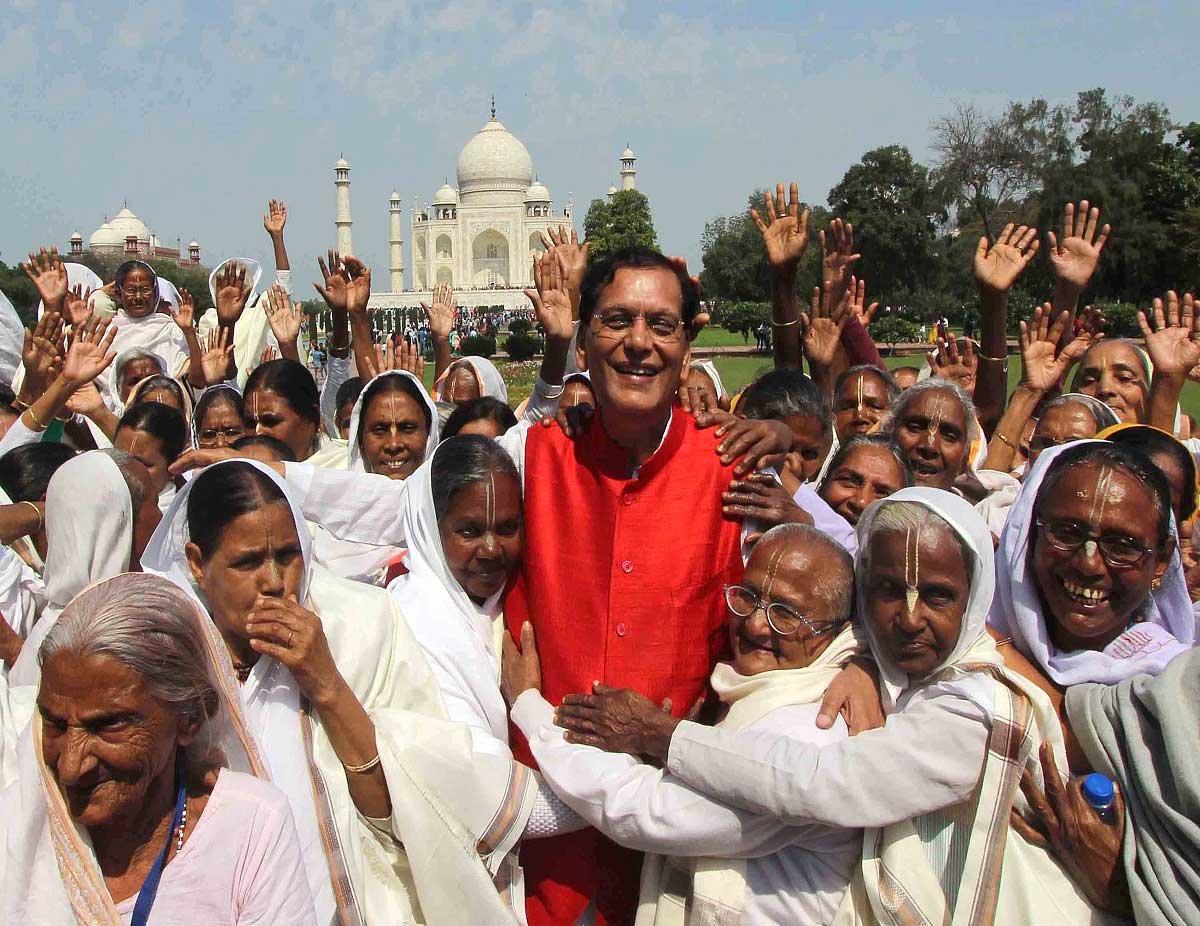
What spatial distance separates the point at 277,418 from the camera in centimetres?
510

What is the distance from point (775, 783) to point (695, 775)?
7.7 inches

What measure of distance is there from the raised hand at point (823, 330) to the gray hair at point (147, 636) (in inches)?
157

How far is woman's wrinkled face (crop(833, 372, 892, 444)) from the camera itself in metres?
4.86

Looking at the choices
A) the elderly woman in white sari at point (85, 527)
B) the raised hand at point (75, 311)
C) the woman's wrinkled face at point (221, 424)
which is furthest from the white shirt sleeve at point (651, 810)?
the raised hand at point (75, 311)

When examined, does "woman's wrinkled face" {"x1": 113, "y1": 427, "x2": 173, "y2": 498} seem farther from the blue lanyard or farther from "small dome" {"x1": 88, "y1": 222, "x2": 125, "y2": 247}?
"small dome" {"x1": 88, "y1": 222, "x2": 125, "y2": 247}

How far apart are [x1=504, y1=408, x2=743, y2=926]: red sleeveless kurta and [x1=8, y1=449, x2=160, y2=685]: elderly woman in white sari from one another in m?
1.38

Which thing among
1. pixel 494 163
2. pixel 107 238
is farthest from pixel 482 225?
pixel 107 238

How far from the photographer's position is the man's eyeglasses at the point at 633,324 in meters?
2.70

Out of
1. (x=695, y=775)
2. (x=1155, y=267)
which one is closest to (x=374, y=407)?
(x=695, y=775)

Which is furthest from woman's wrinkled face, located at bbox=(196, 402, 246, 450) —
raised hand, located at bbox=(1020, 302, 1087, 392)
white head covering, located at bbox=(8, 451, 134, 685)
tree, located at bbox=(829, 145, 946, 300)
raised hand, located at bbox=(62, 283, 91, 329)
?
tree, located at bbox=(829, 145, 946, 300)

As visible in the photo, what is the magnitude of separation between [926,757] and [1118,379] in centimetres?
341

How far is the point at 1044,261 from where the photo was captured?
1345 inches

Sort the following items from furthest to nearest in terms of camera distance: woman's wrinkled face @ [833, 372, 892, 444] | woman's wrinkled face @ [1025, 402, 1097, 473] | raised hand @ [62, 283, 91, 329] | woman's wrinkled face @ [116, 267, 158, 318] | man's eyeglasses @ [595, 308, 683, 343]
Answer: woman's wrinkled face @ [116, 267, 158, 318], raised hand @ [62, 283, 91, 329], woman's wrinkled face @ [833, 372, 892, 444], woman's wrinkled face @ [1025, 402, 1097, 473], man's eyeglasses @ [595, 308, 683, 343]

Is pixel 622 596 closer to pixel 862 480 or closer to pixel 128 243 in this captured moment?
pixel 862 480
